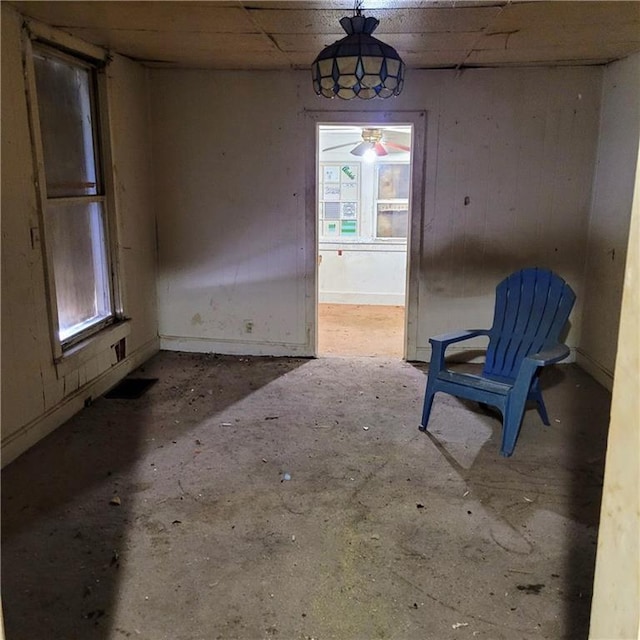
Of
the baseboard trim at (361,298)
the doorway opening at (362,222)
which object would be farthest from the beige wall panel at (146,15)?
the baseboard trim at (361,298)

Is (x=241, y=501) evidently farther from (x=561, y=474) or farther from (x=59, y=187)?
(x=59, y=187)

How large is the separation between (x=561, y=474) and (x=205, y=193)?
339 cm

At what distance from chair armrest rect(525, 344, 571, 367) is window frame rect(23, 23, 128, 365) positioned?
2.69 metres

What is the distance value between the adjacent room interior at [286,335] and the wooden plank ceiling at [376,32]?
0.03 m

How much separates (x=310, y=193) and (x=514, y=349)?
6.77ft

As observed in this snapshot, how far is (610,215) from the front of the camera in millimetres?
4176

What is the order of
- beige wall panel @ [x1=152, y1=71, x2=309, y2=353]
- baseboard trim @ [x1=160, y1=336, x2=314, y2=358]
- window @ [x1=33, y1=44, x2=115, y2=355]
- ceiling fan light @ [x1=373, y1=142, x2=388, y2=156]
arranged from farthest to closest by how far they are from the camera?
1. ceiling fan light @ [x1=373, y1=142, x2=388, y2=156]
2. baseboard trim @ [x1=160, y1=336, x2=314, y2=358]
3. beige wall panel @ [x1=152, y1=71, x2=309, y2=353]
4. window @ [x1=33, y1=44, x2=115, y2=355]

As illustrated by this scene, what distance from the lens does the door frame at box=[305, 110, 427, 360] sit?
449 centimetres

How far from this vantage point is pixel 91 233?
13.2ft

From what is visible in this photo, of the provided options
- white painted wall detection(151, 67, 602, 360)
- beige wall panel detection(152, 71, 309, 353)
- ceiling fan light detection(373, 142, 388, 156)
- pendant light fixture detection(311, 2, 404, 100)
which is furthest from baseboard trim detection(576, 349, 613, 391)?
ceiling fan light detection(373, 142, 388, 156)

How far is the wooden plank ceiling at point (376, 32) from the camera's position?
2.78 meters

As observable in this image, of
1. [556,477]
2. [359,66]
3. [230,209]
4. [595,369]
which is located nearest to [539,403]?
[556,477]

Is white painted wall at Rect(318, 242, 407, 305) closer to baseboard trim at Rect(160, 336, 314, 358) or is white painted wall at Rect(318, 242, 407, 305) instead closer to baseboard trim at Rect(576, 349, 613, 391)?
baseboard trim at Rect(160, 336, 314, 358)

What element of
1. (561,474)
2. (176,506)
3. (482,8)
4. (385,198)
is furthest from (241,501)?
(385,198)
